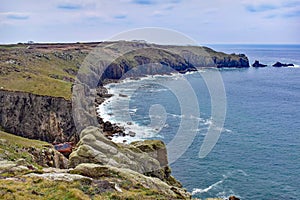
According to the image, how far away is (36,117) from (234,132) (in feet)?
168

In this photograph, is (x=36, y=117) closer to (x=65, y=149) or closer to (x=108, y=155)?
(x=65, y=149)

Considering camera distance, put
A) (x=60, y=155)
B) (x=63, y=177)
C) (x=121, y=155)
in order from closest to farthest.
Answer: (x=63, y=177) → (x=121, y=155) → (x=60, y=155)

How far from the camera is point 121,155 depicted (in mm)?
39312

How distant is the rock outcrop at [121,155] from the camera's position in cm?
3638

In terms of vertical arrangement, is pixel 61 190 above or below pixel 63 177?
below

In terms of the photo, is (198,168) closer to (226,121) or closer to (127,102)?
(226,121)

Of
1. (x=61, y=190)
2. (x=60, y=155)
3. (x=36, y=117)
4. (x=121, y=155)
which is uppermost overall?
(x=61, y=190)

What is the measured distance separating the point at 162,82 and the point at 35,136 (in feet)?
343

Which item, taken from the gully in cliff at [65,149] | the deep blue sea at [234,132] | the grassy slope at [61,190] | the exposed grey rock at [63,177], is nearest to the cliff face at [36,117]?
the gully in cliff at [65,149]

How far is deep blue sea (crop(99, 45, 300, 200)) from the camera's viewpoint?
55.8 meters

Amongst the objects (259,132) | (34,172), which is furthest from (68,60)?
(34,172)

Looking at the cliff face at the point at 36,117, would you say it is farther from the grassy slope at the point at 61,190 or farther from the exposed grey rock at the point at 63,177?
the grassy slope at the point at 61,190

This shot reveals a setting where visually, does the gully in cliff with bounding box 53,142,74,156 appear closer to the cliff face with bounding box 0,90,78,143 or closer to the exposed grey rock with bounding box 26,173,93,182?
the cliff face with bounding box 0,90,78,143

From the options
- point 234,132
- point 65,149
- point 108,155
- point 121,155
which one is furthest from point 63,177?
point 234,132
